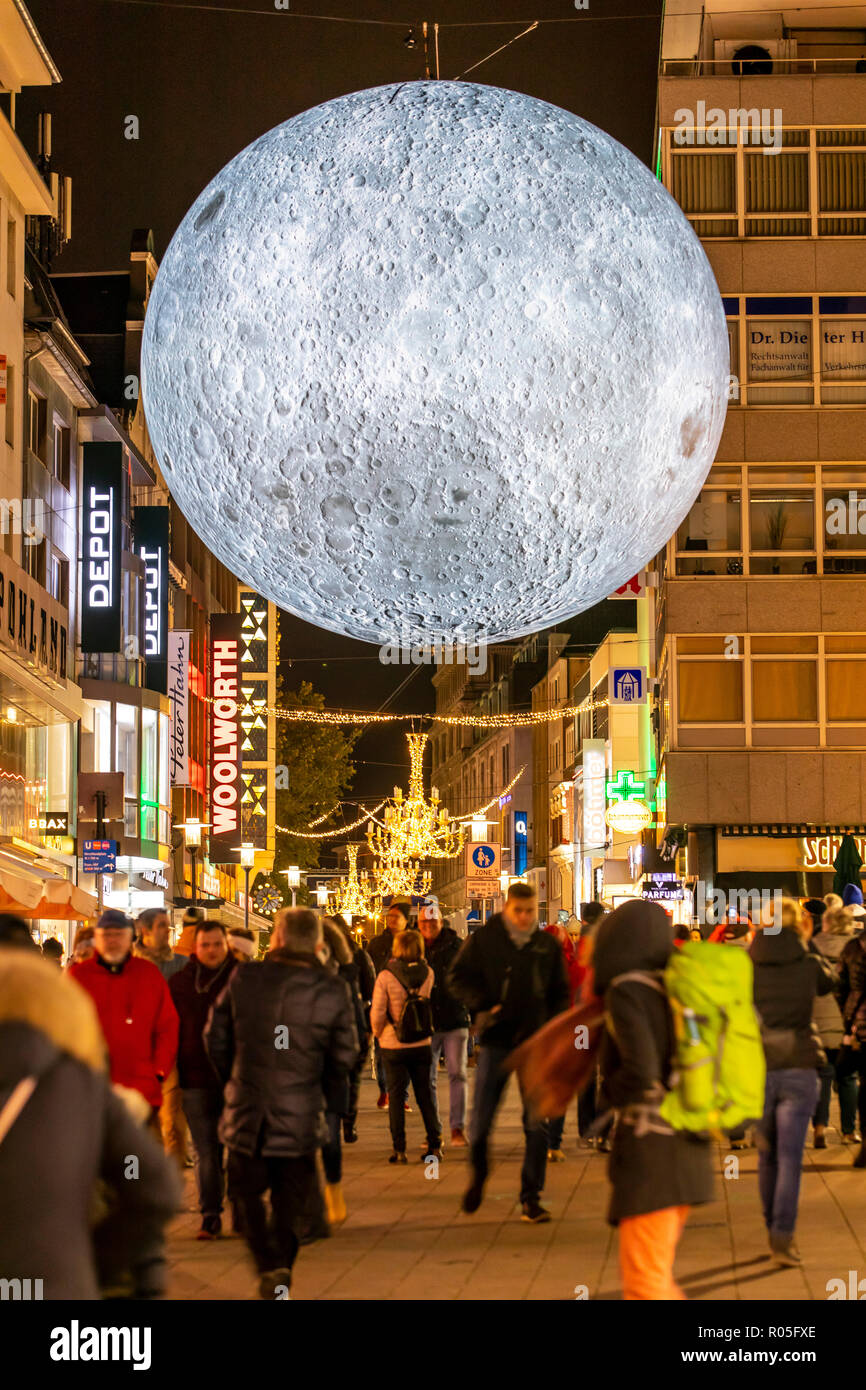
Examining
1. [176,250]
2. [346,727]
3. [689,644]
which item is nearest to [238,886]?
[346,727]

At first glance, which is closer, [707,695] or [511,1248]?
[511,1248]

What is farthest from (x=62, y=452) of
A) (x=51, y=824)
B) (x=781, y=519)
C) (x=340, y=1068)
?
(x=340, y=1068)

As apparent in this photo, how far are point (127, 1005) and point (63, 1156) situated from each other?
21.2 ft

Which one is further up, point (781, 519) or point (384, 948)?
point (781, 519)

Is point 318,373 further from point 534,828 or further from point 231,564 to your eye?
point 534,828

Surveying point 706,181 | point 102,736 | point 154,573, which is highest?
point 706,181

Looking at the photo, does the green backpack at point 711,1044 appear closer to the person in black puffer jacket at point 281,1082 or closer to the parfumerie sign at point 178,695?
the person in black puffer jacket at point 281,1082

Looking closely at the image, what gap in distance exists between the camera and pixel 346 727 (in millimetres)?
76000

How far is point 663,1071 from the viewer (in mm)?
6344

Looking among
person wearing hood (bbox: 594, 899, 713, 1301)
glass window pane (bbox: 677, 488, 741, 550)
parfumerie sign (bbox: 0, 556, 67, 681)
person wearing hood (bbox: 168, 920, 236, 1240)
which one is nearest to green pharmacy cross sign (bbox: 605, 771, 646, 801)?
glass window pane (bbox: 677, 488, 741, 550)

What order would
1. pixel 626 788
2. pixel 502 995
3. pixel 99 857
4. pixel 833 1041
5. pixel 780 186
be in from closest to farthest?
pixel 502 995 < pixel 833 1041 < pixel 99 857 < pixel 780 186 < pixel 626 788

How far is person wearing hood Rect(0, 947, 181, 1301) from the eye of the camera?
3611mm

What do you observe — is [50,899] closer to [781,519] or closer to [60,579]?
[60,579]
